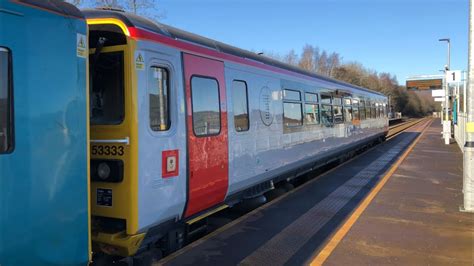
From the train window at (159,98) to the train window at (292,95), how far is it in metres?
4.12

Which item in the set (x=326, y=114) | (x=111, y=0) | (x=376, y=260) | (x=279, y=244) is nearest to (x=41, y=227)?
(x=279, y=244)

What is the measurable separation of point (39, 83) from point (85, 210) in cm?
113

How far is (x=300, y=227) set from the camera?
20.2 feet

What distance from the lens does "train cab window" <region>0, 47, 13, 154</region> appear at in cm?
302

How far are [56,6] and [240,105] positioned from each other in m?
3.62

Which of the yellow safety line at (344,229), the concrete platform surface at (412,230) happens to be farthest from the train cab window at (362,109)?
the yellow safety line at (344,229)

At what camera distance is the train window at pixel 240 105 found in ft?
21.6

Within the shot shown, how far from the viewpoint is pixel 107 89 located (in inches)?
184

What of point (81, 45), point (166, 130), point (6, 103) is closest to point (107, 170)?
point (166, 130)

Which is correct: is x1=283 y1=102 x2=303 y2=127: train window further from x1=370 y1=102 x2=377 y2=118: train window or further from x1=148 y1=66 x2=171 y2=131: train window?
x1=370 y1=102 x2=377 y2=118: train window

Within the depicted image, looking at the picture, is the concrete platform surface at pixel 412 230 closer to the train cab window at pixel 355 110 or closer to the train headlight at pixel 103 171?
the train headlight at pixel 103 171

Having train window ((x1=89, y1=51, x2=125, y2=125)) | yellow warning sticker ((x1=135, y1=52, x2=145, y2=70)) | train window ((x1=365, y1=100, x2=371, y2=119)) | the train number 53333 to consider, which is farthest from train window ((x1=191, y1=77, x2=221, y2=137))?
train window ((x1=365, y1=100, x2=371, y2=119))

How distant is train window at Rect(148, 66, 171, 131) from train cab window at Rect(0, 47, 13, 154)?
5.71 feet

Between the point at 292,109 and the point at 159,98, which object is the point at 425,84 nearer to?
the point at 292,109
